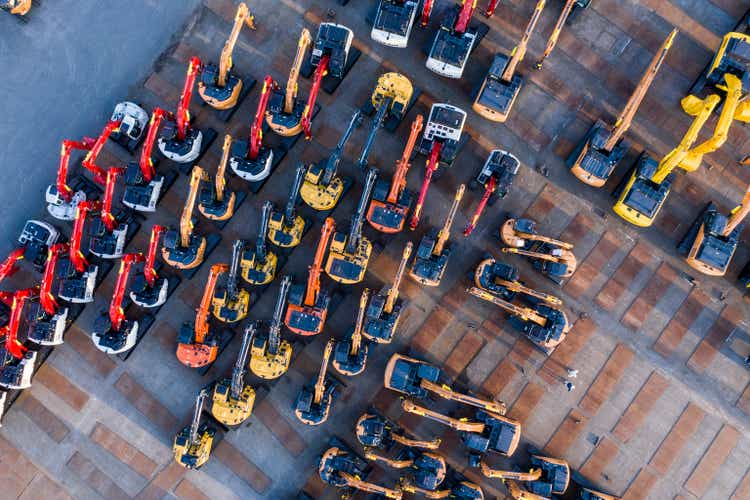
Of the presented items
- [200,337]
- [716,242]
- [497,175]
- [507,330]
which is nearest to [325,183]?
[497,175]

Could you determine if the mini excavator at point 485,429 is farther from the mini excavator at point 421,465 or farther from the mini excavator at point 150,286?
the mini excavator at point 150,286

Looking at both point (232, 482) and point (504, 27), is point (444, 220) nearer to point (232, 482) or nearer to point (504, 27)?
point (504, 27)

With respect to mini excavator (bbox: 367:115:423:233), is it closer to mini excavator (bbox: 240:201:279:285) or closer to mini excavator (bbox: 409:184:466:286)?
mini excavator (bbox: 409:184:466:286)

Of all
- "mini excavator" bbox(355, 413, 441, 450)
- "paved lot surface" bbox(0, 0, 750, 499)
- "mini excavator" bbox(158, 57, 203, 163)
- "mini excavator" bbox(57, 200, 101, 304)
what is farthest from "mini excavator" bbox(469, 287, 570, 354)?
"mini excavator" bbox(57, 200, 101, 304)

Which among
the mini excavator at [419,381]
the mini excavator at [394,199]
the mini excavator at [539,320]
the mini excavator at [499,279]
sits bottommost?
the mini excavator at [419,381]

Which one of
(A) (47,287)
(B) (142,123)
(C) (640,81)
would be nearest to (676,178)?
(C) (640,81)

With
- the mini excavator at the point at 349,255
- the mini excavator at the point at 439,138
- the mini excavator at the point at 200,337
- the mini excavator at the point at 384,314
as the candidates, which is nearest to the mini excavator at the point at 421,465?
the mini excavator at the point at 384,314
